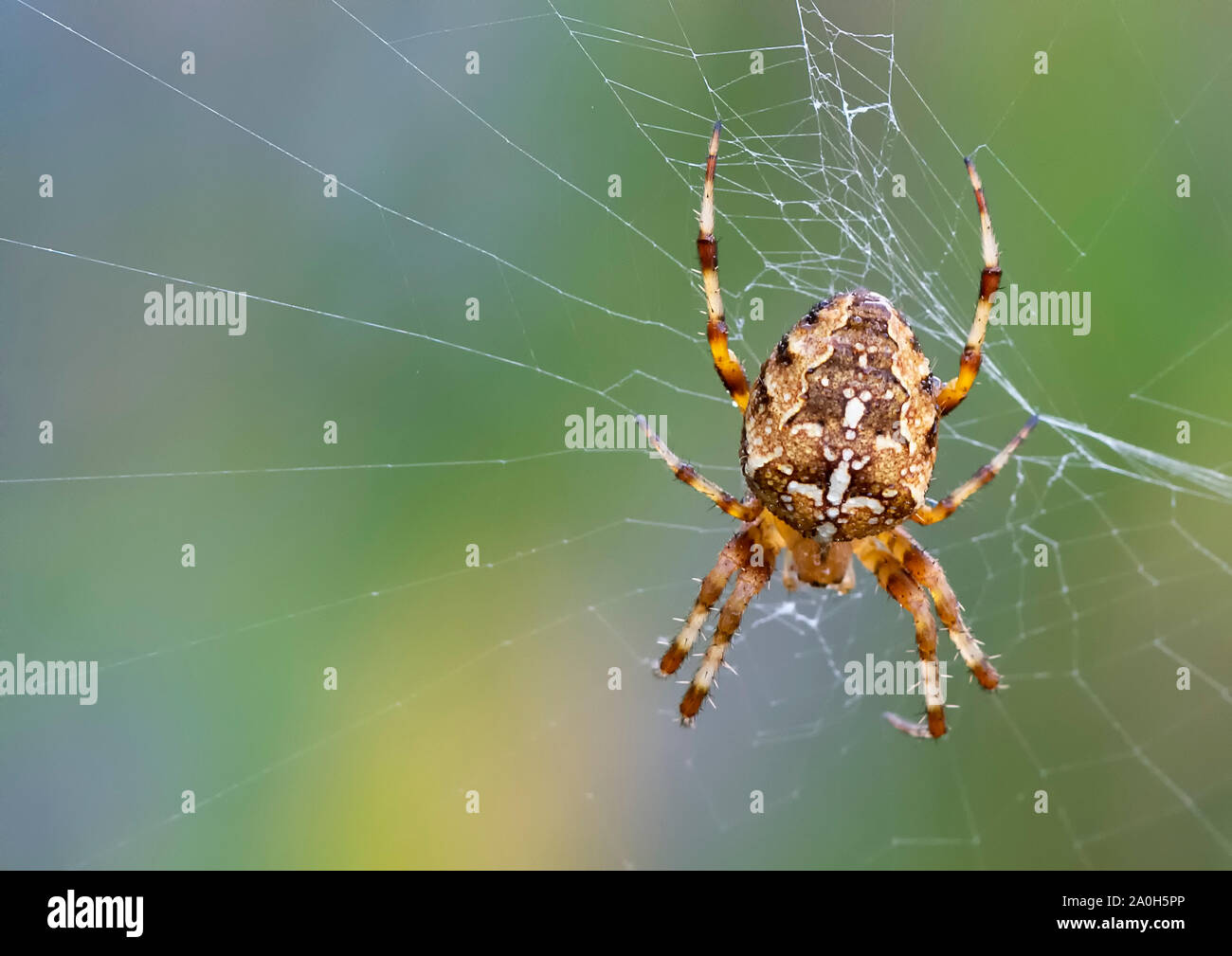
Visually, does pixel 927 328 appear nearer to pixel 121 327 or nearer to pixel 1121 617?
pixel 1121 617

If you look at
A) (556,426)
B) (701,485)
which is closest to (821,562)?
(701,485)

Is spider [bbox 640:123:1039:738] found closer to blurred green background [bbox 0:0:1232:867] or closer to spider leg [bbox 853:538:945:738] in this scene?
spider leg [bbox 853:538:945:738]

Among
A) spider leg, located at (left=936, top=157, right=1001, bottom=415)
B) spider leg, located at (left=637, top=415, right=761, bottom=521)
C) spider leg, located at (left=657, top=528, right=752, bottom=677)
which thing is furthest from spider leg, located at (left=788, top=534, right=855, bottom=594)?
spider leg, located at (left=936, top=157, right=1001, bottom=415)

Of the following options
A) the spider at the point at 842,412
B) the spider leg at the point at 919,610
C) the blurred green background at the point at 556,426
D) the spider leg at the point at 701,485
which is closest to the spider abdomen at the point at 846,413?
the spider at the point at 842,412

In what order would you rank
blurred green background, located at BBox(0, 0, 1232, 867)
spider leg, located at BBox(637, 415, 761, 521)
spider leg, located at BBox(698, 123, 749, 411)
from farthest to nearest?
blurred green background, located at BBox(0, 0, 1232, 867), spider leg, located at BBox(637, 415, 761, 521), spider leg, located at BBox(698, 123, 749, 411)

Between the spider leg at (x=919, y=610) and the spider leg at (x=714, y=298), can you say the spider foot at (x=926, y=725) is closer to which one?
the spider leg at (x=919, y=610)

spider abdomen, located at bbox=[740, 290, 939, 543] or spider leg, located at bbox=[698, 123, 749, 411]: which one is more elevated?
spider leg, located at bbox=[698, 123, 749, 411]
